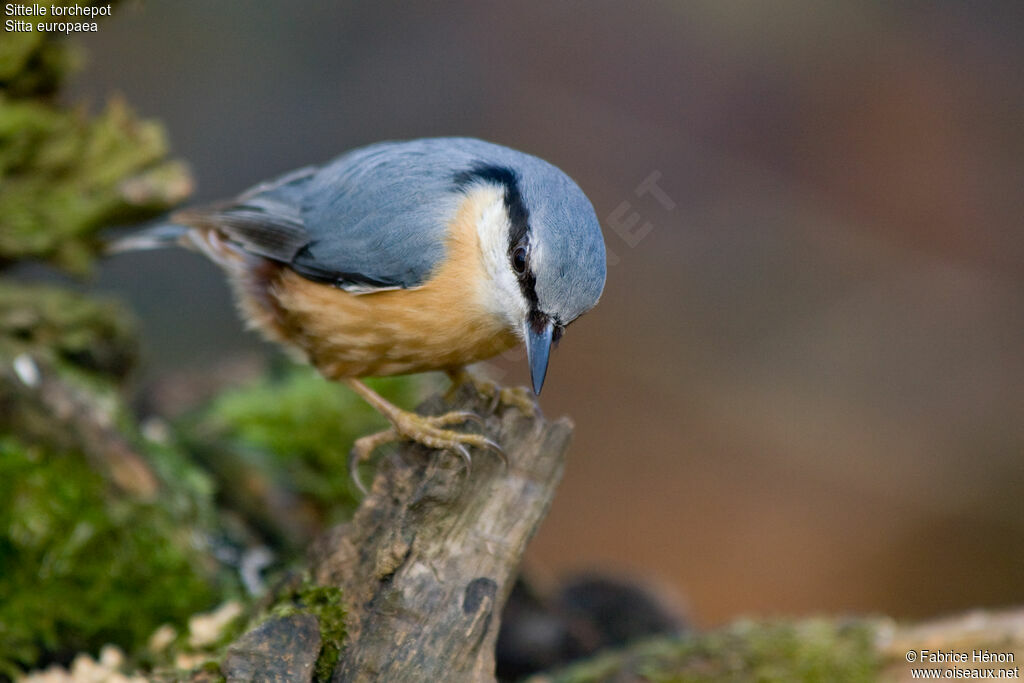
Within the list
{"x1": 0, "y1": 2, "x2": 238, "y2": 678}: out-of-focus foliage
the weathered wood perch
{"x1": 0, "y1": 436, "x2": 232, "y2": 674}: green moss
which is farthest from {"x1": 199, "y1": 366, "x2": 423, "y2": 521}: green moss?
the weathered wood perch

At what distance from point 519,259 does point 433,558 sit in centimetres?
72

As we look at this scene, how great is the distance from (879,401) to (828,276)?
915 millimetres

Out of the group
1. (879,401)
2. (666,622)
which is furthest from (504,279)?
(879,401)

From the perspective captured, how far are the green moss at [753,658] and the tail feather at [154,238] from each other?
72.8 inches

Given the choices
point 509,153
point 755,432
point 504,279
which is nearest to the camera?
point 504,279

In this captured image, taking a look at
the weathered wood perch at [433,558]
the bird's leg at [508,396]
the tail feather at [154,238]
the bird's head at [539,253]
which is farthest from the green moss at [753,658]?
the tail feather at [154,238]

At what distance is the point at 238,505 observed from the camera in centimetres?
322

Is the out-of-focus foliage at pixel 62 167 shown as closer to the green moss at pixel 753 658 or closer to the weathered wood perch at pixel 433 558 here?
the weathered wood perch at pixel 433 558

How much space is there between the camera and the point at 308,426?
365cm

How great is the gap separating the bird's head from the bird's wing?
142 millimetres

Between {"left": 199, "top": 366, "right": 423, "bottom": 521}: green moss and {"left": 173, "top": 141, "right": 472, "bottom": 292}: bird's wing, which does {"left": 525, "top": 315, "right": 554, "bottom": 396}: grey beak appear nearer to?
{"left": 173, "top": 141, "right": 472, "bottom": 292}: bird's wing

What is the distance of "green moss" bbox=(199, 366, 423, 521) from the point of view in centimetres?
343

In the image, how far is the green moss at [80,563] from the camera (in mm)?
2391

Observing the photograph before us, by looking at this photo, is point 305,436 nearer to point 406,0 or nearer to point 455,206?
point 455,206
